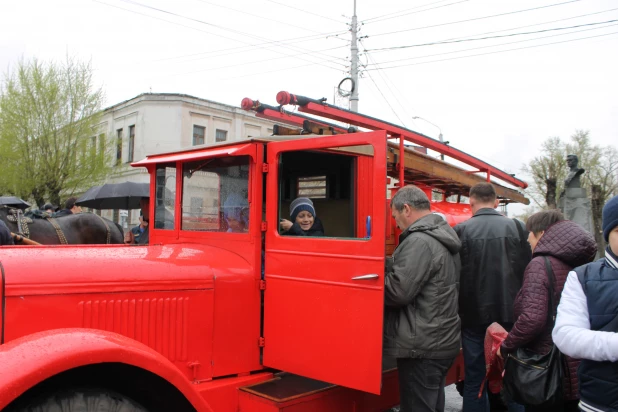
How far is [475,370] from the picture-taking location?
3.86 meters

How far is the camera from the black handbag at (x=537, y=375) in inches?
109

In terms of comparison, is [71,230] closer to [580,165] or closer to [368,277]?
[368,277]

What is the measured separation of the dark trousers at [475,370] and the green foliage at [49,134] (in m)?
18.7

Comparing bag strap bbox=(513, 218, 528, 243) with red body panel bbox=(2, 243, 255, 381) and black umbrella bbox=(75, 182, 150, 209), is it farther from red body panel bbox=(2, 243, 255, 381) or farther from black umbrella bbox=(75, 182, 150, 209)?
black umbrella bbox=(75, 182, 150, 209)

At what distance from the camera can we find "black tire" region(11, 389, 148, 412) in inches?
86.2

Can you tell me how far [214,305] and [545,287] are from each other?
1.98 metres

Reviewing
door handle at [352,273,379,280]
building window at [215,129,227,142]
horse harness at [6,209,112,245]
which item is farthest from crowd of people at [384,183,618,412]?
building window at [215,129,227,142]

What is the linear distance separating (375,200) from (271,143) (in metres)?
0.81

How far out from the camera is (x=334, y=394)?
10.5 feet

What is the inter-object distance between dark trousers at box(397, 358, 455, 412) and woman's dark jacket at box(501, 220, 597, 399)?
1.52 ft

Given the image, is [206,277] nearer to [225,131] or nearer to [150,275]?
[150,275]

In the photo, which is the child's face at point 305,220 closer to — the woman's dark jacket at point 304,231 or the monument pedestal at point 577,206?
the woman's dark jacket at point 304,231

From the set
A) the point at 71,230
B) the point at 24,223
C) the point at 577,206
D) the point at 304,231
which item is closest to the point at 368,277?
the point at 304,231

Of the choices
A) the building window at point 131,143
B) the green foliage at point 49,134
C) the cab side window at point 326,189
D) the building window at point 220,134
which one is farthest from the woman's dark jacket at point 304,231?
the building window at point 131,143
